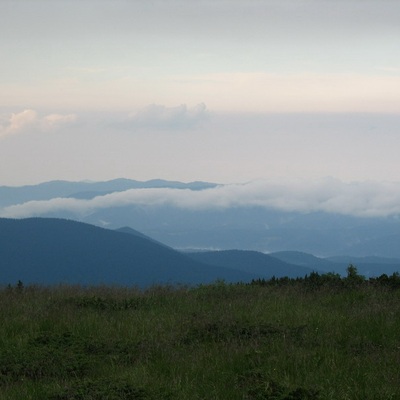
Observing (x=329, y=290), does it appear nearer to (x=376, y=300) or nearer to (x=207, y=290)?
(x=376, y=300)

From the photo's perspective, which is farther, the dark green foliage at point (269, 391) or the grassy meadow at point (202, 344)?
the grassy meadow at point (202, 344)

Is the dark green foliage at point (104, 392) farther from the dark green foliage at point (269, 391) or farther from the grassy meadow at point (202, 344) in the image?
the dark green foliage at point (269, 391)

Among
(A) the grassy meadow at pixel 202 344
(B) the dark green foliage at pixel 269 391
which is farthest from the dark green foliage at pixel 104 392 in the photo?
(B) the dark green foliage at pixel 269 391

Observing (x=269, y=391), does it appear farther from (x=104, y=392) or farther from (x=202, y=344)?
(x=202, y=344)

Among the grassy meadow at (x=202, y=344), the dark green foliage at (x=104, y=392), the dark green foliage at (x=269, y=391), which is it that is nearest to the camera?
the dark green foliage at (x=269, y=391)

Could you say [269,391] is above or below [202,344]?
below

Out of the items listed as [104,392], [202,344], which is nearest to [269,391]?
[104,392]

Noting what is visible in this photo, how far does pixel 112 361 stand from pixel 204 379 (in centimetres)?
186

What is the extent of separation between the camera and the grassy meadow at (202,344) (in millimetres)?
9388

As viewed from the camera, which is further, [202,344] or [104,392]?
[202,344]

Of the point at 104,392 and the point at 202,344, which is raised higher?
the point at 202,344

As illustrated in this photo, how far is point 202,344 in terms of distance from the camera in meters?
12.1

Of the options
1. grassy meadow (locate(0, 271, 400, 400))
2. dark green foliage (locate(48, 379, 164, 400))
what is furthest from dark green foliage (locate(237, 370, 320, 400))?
dark green foliage (locate(48, 379, 164, 400))

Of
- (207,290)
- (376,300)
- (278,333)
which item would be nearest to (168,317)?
(278,333)
